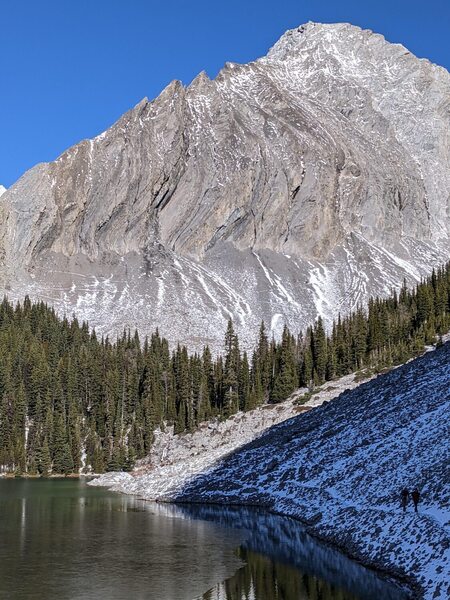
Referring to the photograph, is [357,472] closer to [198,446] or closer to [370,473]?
[370,473]

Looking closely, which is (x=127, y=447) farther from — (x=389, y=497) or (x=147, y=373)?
(x=389, y=497)

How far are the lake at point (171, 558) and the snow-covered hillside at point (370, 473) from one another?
2240mm

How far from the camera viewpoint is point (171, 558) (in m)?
44.7

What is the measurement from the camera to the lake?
35.8 m

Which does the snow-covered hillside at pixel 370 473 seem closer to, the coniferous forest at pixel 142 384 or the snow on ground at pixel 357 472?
the snow on ground at pixel 357 472

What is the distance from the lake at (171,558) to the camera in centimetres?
3581

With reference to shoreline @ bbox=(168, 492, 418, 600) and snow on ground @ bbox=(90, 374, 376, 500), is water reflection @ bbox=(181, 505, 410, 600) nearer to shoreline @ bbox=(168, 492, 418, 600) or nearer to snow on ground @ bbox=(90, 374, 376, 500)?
shoreline @ bbox=(168, 492, 418, 600)

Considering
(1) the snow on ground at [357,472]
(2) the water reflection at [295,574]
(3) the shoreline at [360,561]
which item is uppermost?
(1) the snow on ground at [357,472]

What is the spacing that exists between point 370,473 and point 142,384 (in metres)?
96.6

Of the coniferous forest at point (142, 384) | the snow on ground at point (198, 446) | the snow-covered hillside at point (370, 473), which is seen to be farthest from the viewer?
the coniferous forest at point (142, 384)

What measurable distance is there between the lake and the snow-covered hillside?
2240 mm

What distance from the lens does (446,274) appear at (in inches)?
6033

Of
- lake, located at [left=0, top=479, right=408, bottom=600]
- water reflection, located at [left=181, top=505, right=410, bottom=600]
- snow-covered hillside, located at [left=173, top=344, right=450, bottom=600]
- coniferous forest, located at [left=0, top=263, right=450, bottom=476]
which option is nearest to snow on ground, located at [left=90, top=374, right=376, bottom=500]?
snow-covered hillside, located at [left=173, top=344, right=450, bottom=600]

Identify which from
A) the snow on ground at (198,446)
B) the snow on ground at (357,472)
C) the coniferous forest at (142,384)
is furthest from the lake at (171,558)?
the coniferous forest at (142,384)
